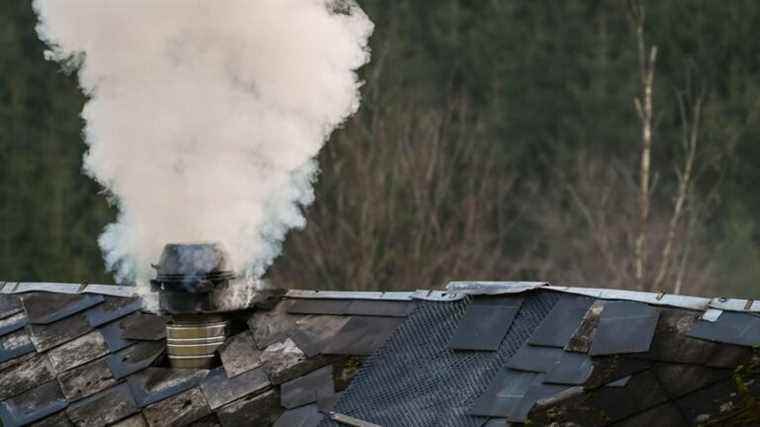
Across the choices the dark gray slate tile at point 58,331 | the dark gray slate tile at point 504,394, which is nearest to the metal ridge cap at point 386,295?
the dark gray slate tile at point 504,394

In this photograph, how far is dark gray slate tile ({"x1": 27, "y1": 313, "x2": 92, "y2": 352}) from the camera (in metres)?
6.92

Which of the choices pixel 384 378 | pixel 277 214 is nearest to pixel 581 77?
pixel 277 214

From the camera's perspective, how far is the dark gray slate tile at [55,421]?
247 inches

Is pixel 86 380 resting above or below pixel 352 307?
above

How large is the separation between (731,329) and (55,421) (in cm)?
339

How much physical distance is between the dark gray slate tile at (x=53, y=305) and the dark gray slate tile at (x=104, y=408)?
2.92ft

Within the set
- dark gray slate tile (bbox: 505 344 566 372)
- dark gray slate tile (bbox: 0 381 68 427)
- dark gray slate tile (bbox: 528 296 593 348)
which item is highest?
dark gray slate tile (bbox: 0 381 68 427)

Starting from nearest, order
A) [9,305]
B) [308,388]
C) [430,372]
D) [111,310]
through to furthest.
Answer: [430,372]
[308,388]
[111,310]
[9,305]

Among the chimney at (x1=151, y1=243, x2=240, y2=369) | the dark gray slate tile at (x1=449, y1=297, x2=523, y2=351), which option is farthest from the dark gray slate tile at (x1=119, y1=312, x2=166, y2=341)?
the dark gray slate tile at (x1=449, y1=297, x2=523, y2=351)

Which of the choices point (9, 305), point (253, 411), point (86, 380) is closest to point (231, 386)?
point (253, 411)

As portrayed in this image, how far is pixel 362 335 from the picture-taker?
6191 millimetres

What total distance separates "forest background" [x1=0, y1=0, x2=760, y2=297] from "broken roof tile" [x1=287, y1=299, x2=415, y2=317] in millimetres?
13637

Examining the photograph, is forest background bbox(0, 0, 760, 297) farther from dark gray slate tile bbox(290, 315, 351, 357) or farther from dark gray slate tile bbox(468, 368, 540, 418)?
dark gray slate tile bbox(468, 368, 540, 418)

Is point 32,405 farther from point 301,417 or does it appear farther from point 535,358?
point 535,358
